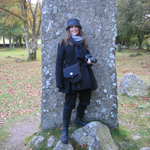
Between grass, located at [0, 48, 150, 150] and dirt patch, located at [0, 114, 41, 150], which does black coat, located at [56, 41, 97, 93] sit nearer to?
grass, located at [0, 48, 150, 150]

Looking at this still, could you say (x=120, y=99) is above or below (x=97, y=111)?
below

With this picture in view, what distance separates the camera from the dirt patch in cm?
371

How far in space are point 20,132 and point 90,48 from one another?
3.00 meters

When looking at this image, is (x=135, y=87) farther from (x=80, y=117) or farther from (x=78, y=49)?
(x=78, y=49)

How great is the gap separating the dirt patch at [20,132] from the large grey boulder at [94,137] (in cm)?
138

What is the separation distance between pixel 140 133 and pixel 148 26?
13.2 m

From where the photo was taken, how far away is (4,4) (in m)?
15.0

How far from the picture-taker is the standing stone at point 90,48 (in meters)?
3.46

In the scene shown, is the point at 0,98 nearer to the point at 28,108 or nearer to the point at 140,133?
the point at 28,108

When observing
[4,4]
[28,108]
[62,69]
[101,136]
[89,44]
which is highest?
[4,4]

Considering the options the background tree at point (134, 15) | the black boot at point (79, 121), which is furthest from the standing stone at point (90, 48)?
the background tree at point (134, 15)

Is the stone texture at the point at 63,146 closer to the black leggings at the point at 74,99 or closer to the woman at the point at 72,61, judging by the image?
the woman at the point at 72,61

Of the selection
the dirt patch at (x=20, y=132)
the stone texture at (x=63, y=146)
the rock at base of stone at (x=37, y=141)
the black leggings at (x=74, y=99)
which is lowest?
the dirt patch at (x=20, y=132)

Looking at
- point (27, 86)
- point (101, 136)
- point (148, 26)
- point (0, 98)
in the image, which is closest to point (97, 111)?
point (101, 136)
